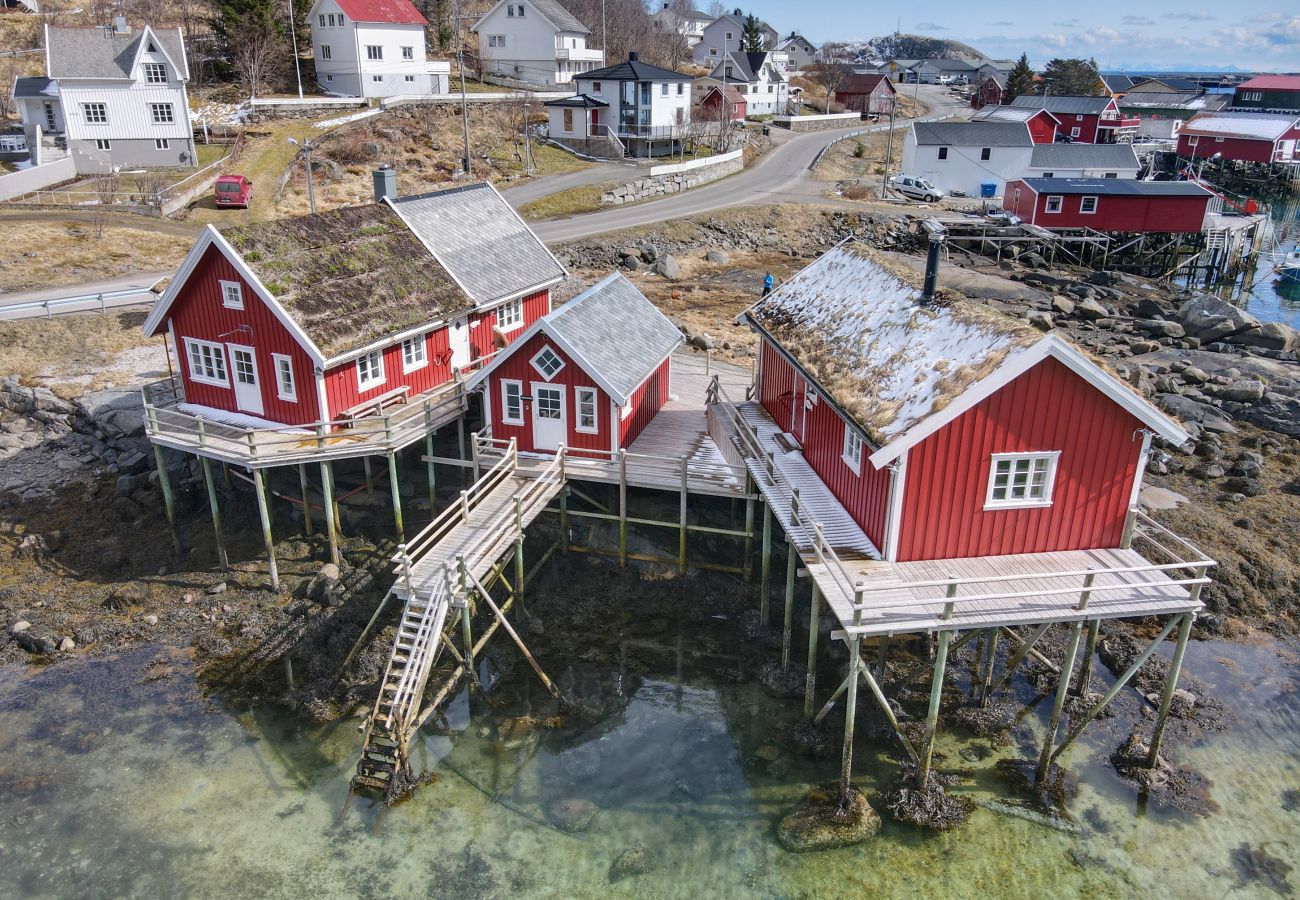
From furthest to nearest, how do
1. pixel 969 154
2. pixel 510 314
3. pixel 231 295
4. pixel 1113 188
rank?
pixel 969 154, pixel 1113 188, pixel 510 314, pixel 231 295

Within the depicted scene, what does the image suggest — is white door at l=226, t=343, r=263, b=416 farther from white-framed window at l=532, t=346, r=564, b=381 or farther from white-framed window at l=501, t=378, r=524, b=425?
white-framed window at l=532, t=346, r=564, b=381

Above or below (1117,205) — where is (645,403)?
below

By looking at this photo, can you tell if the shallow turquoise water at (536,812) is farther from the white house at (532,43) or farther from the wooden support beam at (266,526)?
the white house at (532,43)

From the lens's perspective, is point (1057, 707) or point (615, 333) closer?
point (1057, 707)

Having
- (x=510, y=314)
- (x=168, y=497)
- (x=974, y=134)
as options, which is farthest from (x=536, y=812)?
(x=974, y=134)

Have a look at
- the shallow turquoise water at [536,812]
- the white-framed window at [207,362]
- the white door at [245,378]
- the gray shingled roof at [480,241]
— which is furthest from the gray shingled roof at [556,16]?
the shallow turquoise water at [536,812]

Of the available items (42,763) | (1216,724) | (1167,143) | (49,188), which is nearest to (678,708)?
(1216,724)

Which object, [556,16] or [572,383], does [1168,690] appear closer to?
[572,383]

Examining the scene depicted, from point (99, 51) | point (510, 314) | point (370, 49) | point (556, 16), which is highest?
point (556, 16)

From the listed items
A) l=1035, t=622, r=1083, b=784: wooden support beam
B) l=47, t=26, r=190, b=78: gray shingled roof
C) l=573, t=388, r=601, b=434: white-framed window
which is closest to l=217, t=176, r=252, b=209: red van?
l=47, t=26, r=190, b=78: gray shingled roof
